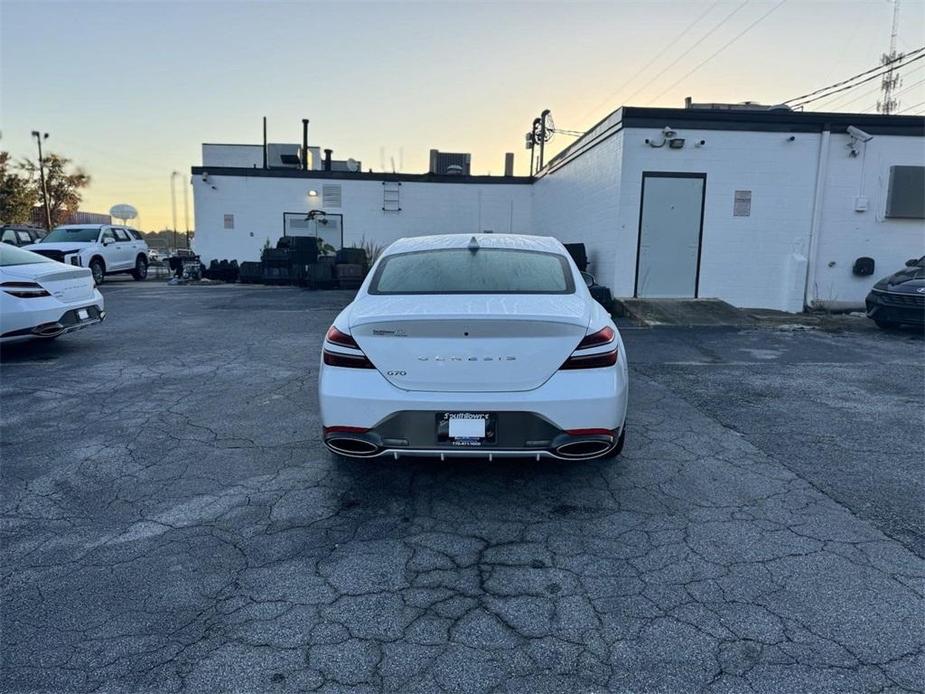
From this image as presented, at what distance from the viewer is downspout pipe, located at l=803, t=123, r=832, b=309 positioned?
12.0 m

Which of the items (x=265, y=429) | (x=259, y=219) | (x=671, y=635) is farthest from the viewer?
(x=259, y=219)

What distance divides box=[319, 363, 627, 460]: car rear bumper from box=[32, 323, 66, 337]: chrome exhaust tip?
556 cm

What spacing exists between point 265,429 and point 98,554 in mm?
1953

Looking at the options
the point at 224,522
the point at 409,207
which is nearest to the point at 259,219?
the point at 409,207

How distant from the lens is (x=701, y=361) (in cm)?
776

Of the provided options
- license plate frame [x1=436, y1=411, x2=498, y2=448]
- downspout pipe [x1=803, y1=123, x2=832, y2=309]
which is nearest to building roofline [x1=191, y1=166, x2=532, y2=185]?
downspout pipe [x1=803, y1=123, x2=832, y2=309]

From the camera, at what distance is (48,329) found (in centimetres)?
717

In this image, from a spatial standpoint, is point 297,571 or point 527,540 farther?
point 527,540

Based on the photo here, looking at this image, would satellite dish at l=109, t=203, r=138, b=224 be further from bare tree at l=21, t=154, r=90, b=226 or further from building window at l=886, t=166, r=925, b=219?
building window at l=886, t=166, r=925, b=219

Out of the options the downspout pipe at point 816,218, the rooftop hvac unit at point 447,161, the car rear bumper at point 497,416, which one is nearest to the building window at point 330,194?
the rooftop hvac unit at point 447,161

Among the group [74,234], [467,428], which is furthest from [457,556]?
[74,234]

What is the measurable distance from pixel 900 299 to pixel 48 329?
1204 centimetres

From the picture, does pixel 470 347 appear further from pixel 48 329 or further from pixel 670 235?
pixel 670 235

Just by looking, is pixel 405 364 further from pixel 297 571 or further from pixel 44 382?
pixel 44 382
